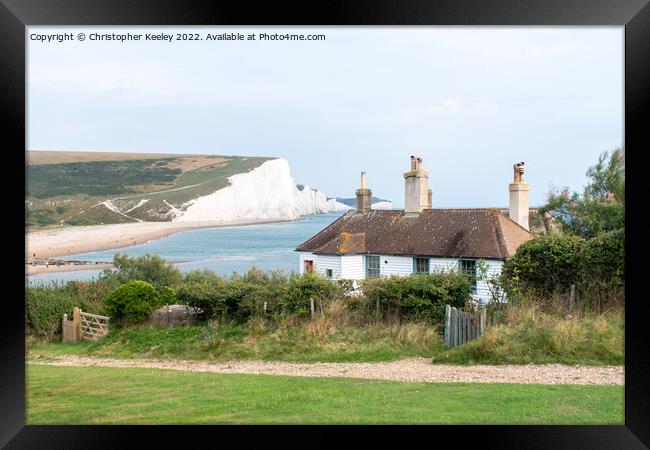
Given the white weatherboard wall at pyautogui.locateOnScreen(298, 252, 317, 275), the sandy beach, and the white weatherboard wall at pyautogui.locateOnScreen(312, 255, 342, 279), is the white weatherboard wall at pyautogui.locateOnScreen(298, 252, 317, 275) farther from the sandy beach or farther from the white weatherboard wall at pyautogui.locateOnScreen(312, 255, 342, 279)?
the sandy beach

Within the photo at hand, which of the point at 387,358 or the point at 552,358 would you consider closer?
the point at 552,358

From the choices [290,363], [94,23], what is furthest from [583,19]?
[290,363]

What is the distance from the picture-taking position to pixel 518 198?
1465cm

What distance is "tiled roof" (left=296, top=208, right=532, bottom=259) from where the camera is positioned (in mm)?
14086

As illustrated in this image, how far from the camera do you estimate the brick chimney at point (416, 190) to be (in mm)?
15547

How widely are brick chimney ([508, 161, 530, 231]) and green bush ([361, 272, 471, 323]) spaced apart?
19.4 ft

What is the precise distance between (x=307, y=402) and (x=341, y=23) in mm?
3379

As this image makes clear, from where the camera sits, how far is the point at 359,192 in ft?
57.6

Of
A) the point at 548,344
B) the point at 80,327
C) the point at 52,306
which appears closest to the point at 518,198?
the point at 548,344

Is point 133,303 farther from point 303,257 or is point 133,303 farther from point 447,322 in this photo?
point 303,257

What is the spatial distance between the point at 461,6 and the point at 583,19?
88 centimetres

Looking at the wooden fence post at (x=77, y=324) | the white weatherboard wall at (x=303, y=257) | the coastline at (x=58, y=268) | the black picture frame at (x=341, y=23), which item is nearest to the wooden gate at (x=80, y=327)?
the wooden fence post at (x=77, y=324)

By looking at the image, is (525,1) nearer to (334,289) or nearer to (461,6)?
(461,6)

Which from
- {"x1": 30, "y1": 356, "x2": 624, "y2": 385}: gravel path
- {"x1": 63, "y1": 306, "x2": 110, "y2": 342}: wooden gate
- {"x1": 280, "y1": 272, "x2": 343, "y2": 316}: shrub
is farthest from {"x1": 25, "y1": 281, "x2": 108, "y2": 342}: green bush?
{"x1": 280, "y1": 272, "x2": 343, "y2": 316}: shrub
